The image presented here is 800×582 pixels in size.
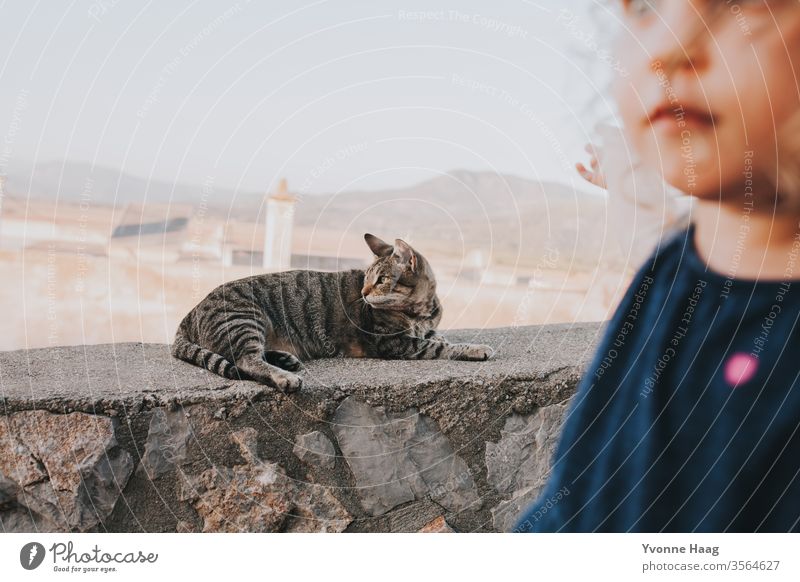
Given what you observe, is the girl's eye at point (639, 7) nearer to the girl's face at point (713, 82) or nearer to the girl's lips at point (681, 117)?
the girl's face at point (713, 82)

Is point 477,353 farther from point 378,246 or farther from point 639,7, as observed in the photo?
point 639,7

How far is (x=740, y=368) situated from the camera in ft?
6.32

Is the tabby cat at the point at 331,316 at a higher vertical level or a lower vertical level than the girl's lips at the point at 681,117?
lower

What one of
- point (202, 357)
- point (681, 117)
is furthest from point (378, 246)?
point (681, 117)

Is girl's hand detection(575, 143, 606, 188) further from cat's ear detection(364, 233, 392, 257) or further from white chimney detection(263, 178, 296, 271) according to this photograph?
white chimney detection(263, 178, 296, 271)

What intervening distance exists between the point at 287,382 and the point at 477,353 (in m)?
0.61

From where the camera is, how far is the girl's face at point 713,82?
6.29 ft

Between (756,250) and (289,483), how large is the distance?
1294 mm

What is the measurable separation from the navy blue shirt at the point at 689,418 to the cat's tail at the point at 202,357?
833 millimetres

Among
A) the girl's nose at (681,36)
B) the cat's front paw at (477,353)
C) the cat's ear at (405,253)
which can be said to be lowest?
the cat's front paw at (477,353)

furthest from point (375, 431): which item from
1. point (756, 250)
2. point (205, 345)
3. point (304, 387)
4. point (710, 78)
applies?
point (710, 78)

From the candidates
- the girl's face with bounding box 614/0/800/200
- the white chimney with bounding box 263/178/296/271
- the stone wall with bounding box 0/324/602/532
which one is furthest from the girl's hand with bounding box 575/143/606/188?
the white chimney with bounding box 263/178/296/271

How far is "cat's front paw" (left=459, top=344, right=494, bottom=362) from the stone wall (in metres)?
0.14

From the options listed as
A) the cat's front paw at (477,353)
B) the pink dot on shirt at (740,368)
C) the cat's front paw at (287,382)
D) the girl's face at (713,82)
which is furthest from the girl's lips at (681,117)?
the cat's front paw at (287,382)
